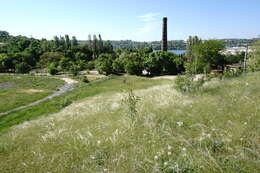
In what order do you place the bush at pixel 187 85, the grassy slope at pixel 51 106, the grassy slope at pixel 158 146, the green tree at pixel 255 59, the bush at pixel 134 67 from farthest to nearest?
1. the bush at pixel 134 67
2. the green tree at pixel 255 59
3. the grassy slope at pixel 51 106
4. the bush at pixel 187 85
5. the grassy slope at pixel 158 146

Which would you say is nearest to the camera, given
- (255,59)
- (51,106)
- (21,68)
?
(255,59)

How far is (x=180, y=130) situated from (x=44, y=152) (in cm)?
326

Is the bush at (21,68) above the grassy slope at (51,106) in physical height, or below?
above

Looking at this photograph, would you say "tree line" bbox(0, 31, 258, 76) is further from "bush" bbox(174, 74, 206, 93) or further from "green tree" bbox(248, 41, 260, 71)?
"bush" bbox(174, 74, 206, 93)

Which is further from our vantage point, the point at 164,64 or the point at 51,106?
the point at 164,64

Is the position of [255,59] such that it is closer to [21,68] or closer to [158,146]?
[158,146]

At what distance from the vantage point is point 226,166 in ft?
8.36

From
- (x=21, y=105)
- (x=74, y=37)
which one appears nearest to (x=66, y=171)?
(x=21, y=105)

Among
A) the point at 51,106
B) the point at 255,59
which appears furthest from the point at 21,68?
the point at 255,59

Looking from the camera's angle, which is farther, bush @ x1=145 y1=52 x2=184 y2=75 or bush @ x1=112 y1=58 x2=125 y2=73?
bush @ x1=112 y1=58 x2=125 y2=73

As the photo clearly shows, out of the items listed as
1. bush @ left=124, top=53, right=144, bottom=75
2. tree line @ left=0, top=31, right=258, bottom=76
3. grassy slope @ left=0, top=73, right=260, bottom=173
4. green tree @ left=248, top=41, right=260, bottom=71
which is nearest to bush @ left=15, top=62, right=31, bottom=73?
tree line @ left=0, top=31, right=258, bottom=76

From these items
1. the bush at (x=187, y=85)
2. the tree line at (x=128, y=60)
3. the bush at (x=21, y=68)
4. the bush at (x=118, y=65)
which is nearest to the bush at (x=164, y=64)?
the tree line at (x=128, y=60)

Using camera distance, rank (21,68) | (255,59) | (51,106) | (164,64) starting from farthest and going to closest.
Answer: (21,68) < (164,64) < (51,106) < (255,59)

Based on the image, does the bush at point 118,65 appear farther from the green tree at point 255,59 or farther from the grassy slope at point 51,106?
the green tree at point 255,59
